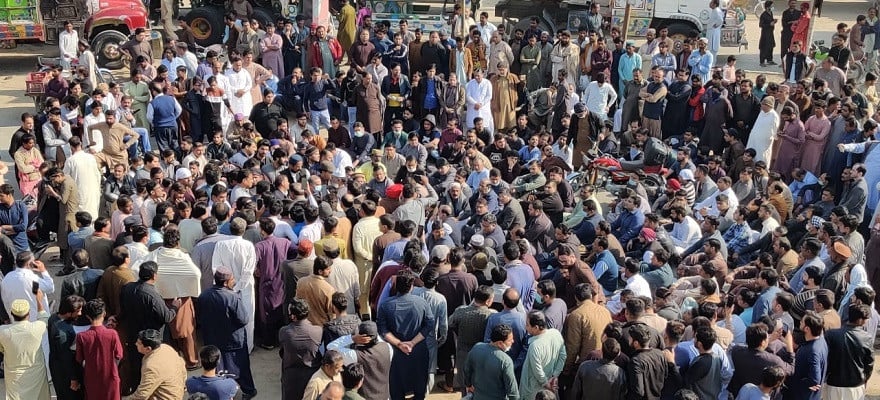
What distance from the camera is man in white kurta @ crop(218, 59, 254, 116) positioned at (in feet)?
46.4

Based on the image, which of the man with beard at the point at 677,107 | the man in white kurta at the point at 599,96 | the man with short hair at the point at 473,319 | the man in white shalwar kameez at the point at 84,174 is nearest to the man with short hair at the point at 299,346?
the man with short hair at the point at 473,319

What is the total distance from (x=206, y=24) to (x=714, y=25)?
10.0 metres

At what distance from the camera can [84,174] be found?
35.9 ft

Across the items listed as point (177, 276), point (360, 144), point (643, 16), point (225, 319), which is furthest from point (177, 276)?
point (643, 16)

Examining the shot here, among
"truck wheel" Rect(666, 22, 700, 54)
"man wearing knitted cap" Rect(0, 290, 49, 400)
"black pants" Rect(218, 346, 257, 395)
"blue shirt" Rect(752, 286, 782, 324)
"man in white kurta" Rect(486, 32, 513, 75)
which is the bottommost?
"black pants" Rect(218, 346, 257, 395)

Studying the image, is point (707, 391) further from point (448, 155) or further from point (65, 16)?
point (65, 16)

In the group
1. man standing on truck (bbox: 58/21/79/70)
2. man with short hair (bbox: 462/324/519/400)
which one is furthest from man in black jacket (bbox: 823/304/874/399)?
man standing on truck (bbox: 58/21/79/70)

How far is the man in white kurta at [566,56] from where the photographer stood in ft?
50.8

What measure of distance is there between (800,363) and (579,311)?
1.67 m

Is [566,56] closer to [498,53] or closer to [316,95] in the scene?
[498,53]

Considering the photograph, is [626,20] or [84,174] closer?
[84,174]

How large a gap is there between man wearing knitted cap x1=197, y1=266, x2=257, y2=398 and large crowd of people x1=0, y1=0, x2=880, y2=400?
0.07 ft

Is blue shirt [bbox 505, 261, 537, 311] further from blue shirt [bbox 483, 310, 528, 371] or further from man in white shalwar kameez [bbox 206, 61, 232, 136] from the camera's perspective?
man in white shalwar kameez [bbox 206, 61, 232, 136]

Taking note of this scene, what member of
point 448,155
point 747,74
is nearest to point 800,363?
point 448,155
